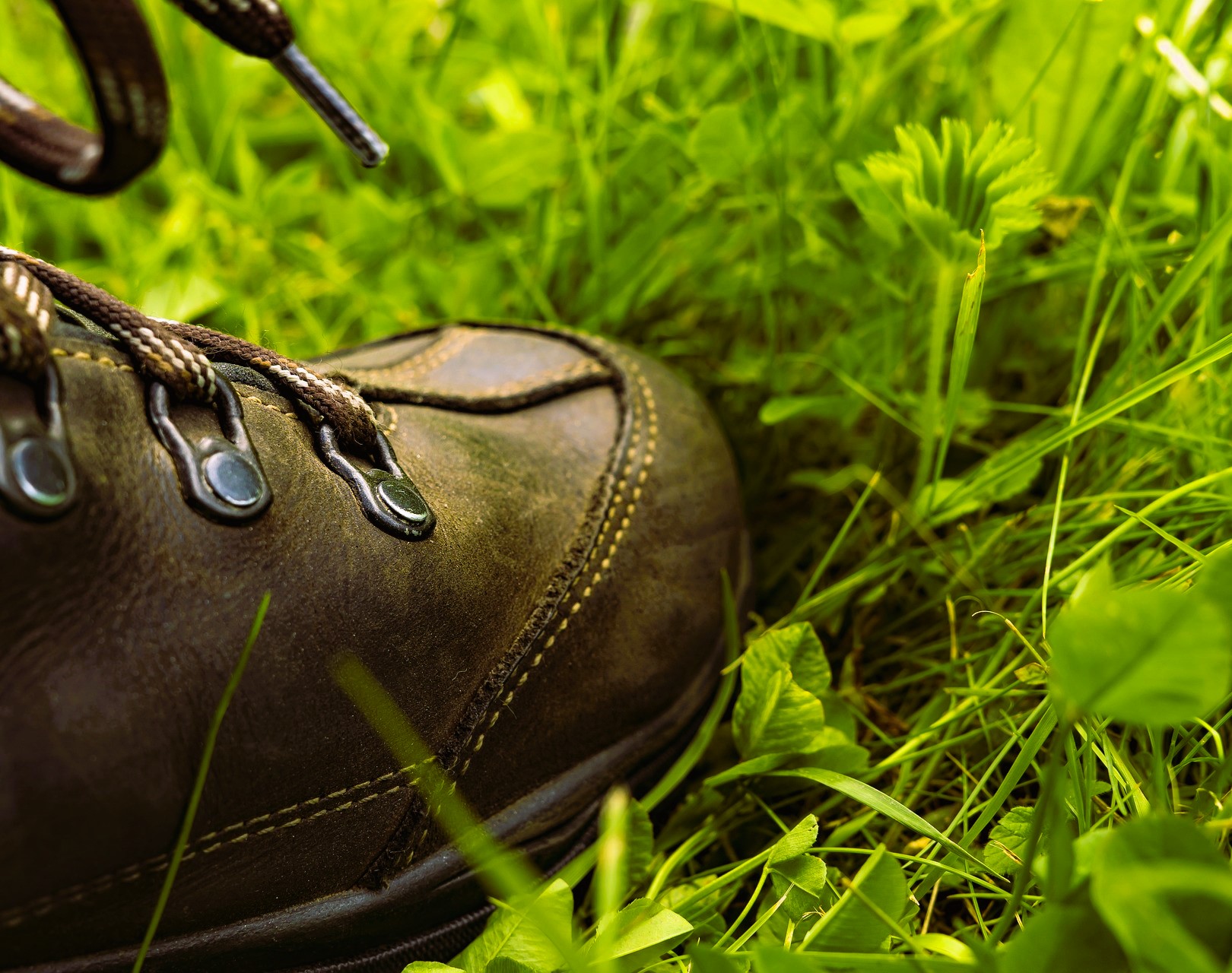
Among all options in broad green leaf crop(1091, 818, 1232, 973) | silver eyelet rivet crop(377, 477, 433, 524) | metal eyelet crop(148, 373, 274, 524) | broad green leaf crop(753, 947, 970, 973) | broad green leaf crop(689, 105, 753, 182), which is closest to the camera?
broad green leaf crop(1091, 818, 1232, 973)

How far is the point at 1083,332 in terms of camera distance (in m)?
1.04

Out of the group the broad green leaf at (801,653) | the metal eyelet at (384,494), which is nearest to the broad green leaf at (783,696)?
the broad green leaf at (801,653)

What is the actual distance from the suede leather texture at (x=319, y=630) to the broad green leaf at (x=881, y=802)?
0.19 metres

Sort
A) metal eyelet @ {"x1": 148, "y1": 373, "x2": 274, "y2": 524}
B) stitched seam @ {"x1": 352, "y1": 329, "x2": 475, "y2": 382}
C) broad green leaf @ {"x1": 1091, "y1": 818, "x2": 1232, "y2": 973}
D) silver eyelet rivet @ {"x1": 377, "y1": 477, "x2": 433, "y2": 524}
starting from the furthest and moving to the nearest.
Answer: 1. stitched seam @ {"x1": 352, "y1": 329, "x2": 475, "y2": 382}
2. silver eyelet rivet @ {"x1": 377, "y1": 477, "x2": 433, "y2": 524}
3. metal eyelet @ {"x1": 148, "y1": 373, "x2": 274, "y2": 524}
4. broad green leaf @ {"x1": 1091, "y1": 818, "x2": 1232, "y2": 973}

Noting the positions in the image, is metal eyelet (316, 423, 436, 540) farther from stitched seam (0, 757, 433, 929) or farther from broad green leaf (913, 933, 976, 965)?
Result: broad green leaf (913, 933, 976, 965)

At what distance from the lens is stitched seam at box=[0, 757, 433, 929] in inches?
24.0

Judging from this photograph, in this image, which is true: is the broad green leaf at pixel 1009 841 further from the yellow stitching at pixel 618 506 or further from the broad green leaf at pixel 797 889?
the yellow stitching at pixel 618 506

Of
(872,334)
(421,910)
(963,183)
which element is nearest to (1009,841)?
(421,910)

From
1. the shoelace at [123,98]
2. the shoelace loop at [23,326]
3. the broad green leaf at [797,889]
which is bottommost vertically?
the broad green leaf at [797,889]

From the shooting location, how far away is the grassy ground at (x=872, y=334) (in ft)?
2.26

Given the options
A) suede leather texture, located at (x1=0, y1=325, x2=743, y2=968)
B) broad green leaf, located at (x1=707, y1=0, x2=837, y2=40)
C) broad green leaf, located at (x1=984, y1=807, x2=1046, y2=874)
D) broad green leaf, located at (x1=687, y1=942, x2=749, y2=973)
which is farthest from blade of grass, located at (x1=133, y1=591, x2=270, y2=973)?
broad green leaf, located at (x1=707, y1=0, x2=837, y2=40)

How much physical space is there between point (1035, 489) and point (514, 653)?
0.70 metres

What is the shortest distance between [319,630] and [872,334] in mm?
823

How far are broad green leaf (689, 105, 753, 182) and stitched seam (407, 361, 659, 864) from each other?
0.27 meters
